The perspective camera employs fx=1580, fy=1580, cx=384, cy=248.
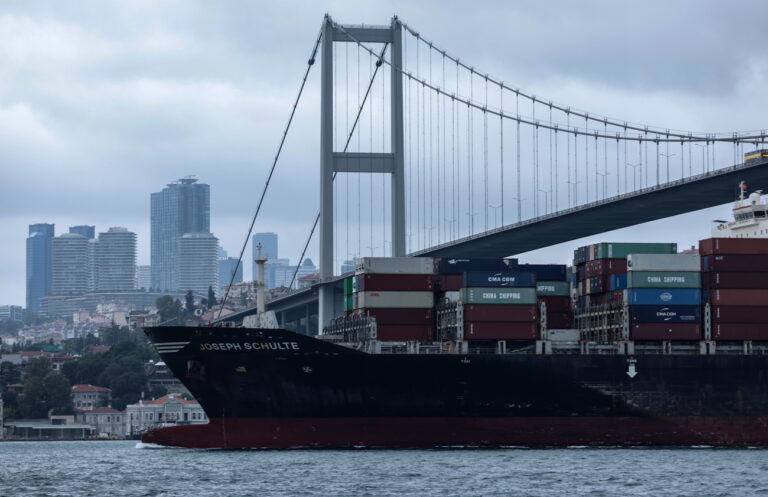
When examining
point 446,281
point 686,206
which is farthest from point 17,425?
point 446,281

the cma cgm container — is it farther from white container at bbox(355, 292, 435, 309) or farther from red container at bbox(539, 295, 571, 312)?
white container at bbox(355, 292, 435, 309)

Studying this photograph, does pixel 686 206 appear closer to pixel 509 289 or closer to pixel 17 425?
pixel 509 289

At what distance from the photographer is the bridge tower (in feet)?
310

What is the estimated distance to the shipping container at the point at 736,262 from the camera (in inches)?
2704

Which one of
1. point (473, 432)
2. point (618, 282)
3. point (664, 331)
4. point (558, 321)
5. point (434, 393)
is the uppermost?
point (618, 282)

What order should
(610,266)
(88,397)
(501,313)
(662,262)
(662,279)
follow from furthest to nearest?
(88,397) → (610,266) → (662,262) → (662,279) → (501,313)

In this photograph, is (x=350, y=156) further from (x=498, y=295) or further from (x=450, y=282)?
(x=498, y=295)

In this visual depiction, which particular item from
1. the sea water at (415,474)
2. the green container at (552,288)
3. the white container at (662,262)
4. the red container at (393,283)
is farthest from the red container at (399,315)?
the white container at (662,262)

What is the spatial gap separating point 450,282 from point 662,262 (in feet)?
30.7

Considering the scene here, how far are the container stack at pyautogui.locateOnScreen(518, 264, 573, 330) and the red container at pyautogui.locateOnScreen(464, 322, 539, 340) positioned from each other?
9.72 feet

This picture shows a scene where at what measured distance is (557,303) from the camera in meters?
71.6

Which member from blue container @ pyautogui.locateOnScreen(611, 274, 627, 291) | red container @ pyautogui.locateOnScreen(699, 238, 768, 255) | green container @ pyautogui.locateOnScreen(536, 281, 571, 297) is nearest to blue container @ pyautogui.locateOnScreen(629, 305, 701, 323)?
blue container @ pyautogui.locateOnScreen(611, 274, 627, 291)

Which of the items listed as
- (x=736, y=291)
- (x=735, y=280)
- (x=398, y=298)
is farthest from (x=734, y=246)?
(x=398, y=298)

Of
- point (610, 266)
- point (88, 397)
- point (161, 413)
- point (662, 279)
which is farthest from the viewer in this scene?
point (88, 397)
